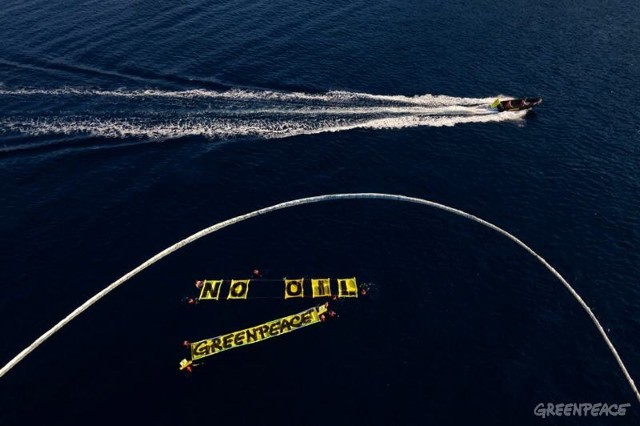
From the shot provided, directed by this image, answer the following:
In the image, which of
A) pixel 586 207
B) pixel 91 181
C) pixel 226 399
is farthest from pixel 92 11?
pixel 586 207

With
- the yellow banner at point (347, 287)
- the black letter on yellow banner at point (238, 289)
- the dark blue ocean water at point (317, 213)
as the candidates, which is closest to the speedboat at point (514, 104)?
the dark blue ocean water at point (317, 213)

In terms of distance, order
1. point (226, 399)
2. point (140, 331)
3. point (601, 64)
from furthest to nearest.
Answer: point (601, 64)
point (140, 331)
point (226, 399)

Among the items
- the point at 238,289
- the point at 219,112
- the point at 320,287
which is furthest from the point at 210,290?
the point at 219,112

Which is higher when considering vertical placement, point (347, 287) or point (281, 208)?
point (281, 208)

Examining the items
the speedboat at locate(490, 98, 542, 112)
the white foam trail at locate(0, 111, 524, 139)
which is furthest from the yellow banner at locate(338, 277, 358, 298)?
the speedboat at locate(490, 98, 542, 112)

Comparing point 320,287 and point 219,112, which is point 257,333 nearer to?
point 320,287

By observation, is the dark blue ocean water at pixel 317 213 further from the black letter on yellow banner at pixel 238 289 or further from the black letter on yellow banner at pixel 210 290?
the black letter on yellow banner at pixel 210 290

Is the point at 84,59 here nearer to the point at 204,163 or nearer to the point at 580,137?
the point at 204,163
